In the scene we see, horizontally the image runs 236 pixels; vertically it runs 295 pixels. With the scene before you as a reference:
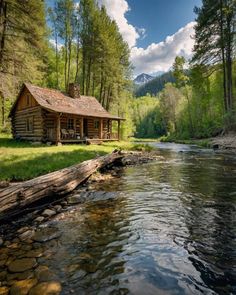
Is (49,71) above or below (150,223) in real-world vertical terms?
above

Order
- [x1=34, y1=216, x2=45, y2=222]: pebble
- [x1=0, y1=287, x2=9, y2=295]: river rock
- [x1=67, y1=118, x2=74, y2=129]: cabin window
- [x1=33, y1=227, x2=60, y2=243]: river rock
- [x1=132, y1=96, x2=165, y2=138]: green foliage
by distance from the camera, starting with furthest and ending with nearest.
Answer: [x1=132, y1=96, x2=165, y2=138]: green foliage
[x1=67, y1=118, x2=74, y2=129]: cabin window
[x1=34, y1=216, x2=45, y2=222]: pebble
[x1=33, y1=227, x2=60, y2=243]: river rock
[x1=0, y1=287, x2=9, y2=295]: river rock

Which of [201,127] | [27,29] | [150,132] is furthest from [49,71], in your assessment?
[150,132]

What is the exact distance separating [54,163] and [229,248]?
8.04 m

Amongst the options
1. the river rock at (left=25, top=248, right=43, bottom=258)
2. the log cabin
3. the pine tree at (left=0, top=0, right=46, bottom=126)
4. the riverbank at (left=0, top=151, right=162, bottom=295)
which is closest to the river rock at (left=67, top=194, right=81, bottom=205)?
the riverbank at (left=0, top=151, right=162, bottom=295)

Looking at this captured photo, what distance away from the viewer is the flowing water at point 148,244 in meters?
3.58

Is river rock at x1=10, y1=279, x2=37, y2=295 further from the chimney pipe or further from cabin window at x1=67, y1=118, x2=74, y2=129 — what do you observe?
the chimney pipe

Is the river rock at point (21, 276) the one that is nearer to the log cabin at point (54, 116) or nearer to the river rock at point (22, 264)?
the river rock at point (22, 264)

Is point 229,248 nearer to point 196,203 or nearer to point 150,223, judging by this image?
point 150,223

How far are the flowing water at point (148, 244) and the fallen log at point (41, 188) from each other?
2.88ft

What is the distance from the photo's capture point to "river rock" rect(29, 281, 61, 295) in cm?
336

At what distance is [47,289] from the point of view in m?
3.43

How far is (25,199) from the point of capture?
6012 millimetres

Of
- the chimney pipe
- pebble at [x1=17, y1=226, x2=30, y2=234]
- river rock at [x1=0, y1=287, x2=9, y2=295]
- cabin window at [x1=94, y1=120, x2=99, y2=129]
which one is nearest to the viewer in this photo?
river rock at [x1=0, y1=287, x2=9, y2=295]

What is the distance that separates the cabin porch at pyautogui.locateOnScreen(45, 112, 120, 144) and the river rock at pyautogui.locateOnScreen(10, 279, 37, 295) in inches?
676
